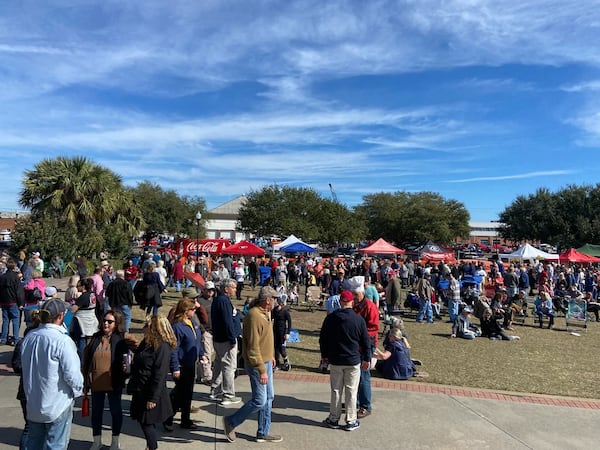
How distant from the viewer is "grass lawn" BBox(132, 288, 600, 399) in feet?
25.4

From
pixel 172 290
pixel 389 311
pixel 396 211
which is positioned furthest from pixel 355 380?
pixel 396 211

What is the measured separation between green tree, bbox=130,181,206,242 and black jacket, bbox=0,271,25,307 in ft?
128

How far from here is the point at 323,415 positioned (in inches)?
233

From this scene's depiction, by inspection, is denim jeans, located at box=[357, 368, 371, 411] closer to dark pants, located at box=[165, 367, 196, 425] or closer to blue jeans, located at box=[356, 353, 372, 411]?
blue jeans, located at box=[356, 353, 372, 411]

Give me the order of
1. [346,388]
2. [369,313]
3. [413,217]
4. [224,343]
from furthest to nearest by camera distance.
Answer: [413,217] → [369,313] → [224,343] → [346,388]

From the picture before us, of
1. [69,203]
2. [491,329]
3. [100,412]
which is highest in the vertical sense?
[69,203]

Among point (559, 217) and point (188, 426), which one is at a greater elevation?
point (559, 217)

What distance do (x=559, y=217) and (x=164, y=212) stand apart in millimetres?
42829

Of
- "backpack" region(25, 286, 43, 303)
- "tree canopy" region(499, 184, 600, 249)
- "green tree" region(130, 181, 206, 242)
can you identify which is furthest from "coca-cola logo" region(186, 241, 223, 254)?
"tree canopy" region(499, 184, 600, 249)

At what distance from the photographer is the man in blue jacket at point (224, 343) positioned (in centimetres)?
596

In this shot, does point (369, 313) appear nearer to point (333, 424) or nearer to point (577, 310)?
point (333, 424)

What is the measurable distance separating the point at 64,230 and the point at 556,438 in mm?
21351

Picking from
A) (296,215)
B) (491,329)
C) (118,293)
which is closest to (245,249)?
(491,329)

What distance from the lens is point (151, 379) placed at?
169 inches
